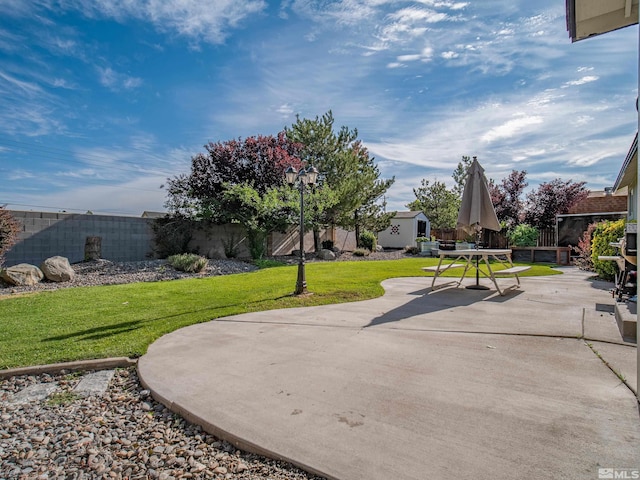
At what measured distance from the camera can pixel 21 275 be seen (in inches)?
318

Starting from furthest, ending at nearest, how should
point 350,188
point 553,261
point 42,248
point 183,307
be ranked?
point 350,188, point 553,261, point 42,248, point 183,307

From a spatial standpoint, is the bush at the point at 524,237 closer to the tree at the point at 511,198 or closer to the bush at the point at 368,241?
the tree at the point at 511,198

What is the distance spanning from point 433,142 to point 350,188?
14.4ft

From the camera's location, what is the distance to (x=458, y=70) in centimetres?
812

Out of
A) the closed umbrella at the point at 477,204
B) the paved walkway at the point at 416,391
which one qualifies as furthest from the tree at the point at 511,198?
the paved walkway at the point at 416,391

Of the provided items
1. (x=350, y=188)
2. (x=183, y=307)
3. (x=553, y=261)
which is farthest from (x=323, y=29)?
(x=553, y=261)

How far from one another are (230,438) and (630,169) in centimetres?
943

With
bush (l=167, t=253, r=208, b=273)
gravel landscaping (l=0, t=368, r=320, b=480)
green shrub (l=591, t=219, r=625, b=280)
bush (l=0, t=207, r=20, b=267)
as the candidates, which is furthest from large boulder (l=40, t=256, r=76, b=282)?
green shrub (l=591, t=219, r=625, b=280)

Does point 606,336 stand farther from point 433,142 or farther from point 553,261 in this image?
Result: point 553,261

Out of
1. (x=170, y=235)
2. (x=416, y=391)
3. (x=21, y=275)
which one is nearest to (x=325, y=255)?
(x=170, y=235)

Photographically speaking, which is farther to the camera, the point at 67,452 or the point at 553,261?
the point at 553,261

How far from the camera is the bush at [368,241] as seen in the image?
20281mm

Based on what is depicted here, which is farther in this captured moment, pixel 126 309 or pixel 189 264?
pixel 189 264
